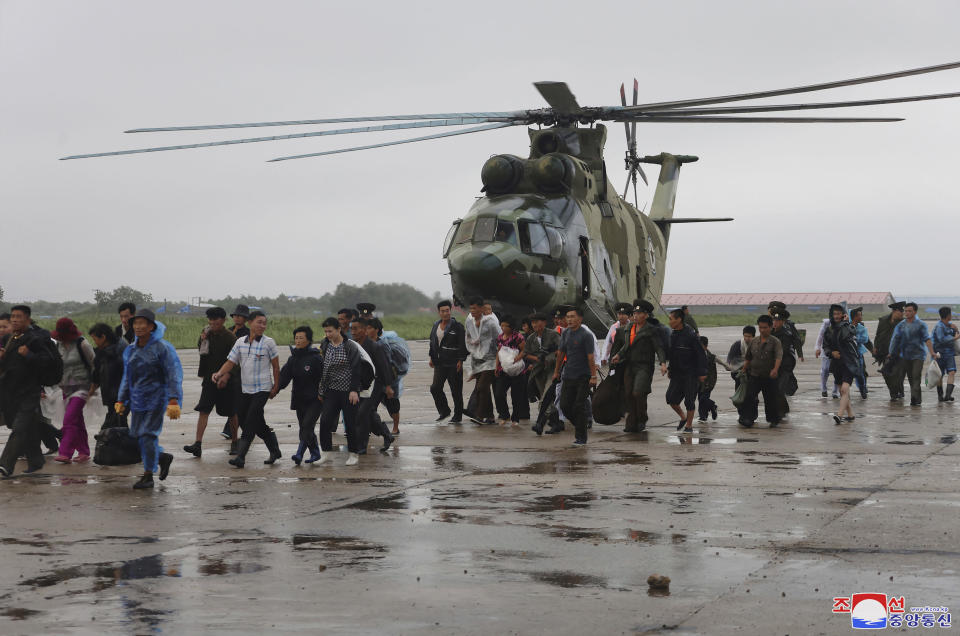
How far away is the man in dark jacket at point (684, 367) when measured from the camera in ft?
50.8

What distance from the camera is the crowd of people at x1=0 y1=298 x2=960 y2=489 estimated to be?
39.2ft

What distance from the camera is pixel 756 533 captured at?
26.2 ft

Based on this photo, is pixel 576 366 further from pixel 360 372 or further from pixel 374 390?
pixel 360 372

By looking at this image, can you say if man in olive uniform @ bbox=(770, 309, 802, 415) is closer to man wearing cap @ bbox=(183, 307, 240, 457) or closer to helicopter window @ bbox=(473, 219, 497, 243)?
helicopter window @ bbox=(473, 219, 497, 243)

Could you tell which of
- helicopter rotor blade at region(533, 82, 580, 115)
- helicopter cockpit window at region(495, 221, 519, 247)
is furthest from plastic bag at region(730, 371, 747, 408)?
helicopter rotor blade at region(533, 82, 580, 115)

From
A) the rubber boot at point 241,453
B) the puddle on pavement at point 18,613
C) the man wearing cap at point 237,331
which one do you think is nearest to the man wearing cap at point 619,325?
the man wearing cap at point 237,331

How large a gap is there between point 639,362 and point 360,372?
14.1 feet

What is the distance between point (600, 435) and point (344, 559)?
8.29 meters

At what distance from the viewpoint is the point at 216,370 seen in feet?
46.7

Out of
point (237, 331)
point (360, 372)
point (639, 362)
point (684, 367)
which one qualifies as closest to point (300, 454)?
point (360, 372)

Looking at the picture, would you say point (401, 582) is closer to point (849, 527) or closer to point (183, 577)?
point (183, 577)

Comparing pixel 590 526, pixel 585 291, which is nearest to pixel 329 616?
pixel 590 526

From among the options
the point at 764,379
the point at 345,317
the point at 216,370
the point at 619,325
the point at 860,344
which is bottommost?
the point at 764,379

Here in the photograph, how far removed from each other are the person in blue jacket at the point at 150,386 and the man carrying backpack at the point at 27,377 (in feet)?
4.41
